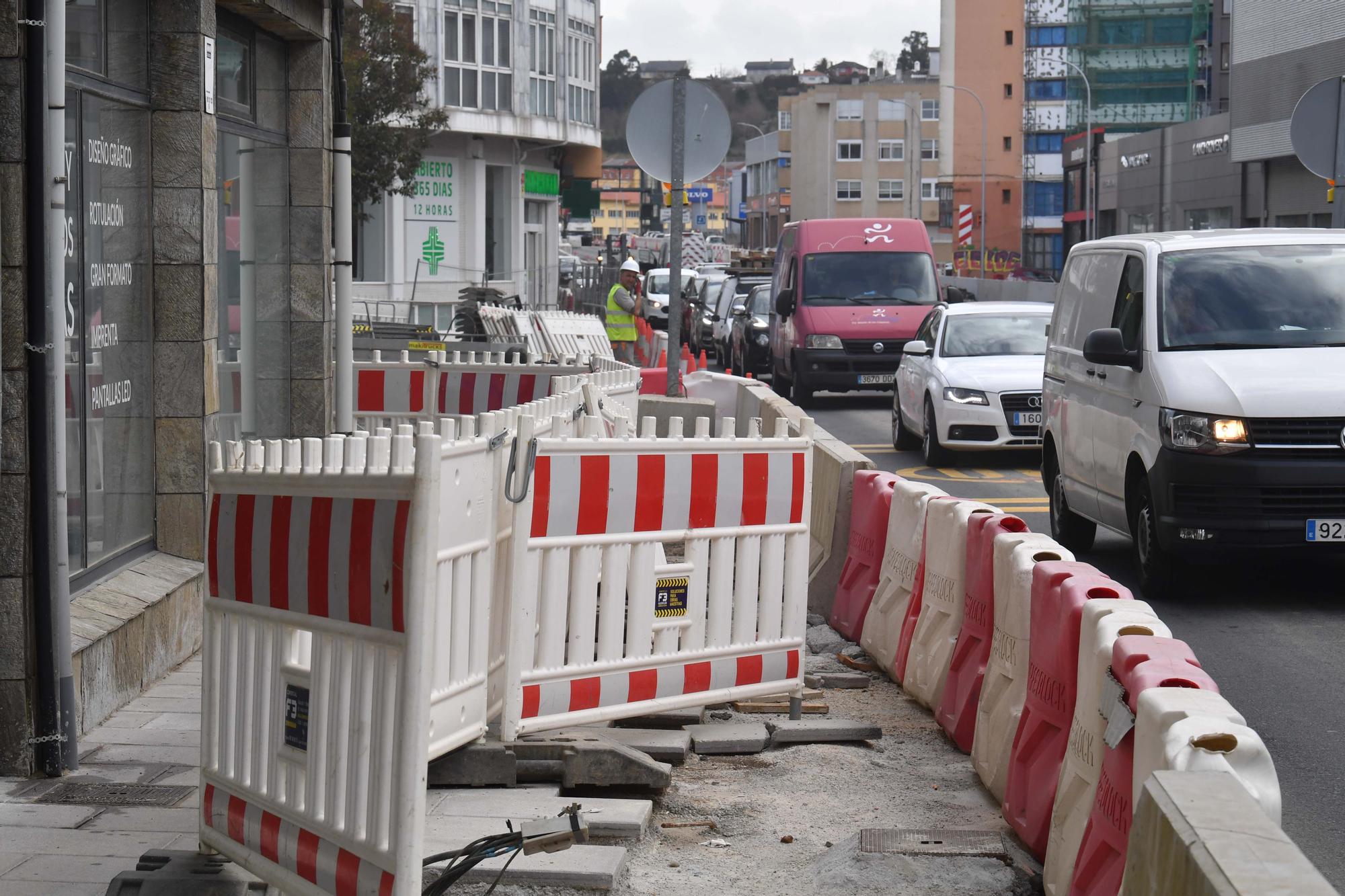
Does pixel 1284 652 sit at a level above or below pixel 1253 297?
below

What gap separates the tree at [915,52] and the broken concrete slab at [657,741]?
613ft

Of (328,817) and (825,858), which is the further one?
(825,858)

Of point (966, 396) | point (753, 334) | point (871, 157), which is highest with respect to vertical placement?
point (871, 157)

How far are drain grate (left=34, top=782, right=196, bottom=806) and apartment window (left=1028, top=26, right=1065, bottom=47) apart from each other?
114 meters

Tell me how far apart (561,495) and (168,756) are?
5.70ft

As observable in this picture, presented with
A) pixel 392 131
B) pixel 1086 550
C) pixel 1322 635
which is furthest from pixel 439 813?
pixel 392 131

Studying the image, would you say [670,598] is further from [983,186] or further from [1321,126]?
[983,186]

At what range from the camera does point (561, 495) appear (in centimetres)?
592

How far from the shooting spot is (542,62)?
5281 centimetres

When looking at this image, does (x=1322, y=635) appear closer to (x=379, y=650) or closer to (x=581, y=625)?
(x=581, y=625)

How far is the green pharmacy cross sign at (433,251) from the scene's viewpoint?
1918 inches

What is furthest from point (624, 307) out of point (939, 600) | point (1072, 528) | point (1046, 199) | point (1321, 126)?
point (1046, 199)

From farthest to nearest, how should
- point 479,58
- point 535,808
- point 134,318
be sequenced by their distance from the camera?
point 479,58
point 134,318
point 535,808

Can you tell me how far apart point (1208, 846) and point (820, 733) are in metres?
3.97
